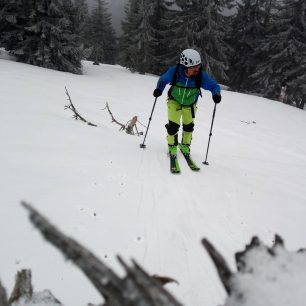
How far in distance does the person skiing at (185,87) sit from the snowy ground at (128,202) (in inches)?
→ 37.3

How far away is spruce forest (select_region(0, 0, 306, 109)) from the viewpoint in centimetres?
2208

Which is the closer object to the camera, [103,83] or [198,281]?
[198,281]

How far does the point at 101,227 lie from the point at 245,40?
3400 centimetres

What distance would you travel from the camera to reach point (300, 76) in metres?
27.3

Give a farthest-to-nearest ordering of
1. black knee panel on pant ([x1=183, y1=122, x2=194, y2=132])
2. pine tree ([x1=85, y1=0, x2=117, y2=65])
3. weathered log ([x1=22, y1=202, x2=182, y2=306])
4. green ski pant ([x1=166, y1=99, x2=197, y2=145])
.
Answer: pine tree ([x1=85, y1=0, x2=117, y2=65]) → black knee panel on pant ([x1=183, y1=122, x2=194, y2=132]) → green ski pant ([x1=166, y1=99, x2=197, y2=145]) → weathered log ([x1=22, y1=202, x2=182, y2=306])

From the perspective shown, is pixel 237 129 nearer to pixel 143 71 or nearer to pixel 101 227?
pixel 101 227

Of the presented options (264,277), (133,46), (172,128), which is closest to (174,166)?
(172,128)

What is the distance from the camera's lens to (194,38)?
3036cm

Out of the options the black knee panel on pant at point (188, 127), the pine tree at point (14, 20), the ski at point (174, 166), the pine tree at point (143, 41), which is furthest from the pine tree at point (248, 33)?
the ski at point (174, 166)

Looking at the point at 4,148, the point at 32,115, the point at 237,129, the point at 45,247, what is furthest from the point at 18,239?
the point at 237,129

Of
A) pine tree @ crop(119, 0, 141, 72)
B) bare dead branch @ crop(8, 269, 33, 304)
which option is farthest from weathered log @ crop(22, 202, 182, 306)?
pine tree @ crop(119, 0, 141, 72)

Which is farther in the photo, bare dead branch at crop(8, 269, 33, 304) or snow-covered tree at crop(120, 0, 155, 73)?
snow-covered tree at crop(120, 0, 155, 73)

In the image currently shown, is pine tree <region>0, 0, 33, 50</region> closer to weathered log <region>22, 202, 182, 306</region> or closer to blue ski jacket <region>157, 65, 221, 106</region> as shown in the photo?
blue ski jacket <region>157, 65, 221, 106</region>

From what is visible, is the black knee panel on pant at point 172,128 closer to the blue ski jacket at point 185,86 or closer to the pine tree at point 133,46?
the blue ski jacket at point 185,86
